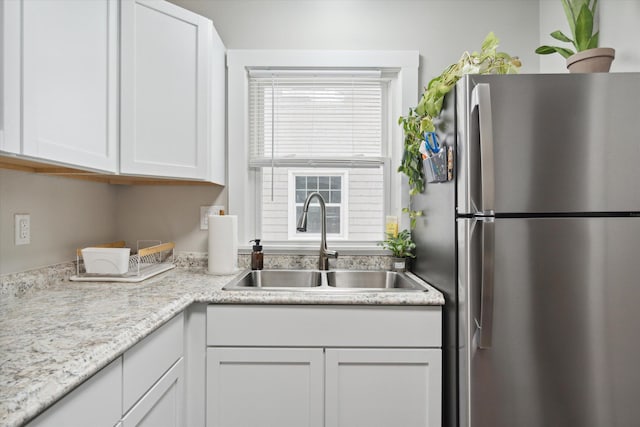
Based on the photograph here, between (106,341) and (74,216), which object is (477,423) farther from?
(74,216)

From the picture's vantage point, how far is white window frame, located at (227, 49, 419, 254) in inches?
76.0

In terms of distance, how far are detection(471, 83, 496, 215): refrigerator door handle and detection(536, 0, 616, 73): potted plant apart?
0.59 metres

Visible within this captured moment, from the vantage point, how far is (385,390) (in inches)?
53.4

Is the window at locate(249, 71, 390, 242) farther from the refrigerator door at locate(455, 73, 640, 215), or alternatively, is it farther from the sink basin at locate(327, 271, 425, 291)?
the refrigerator door at locate(455, 73, 640, 215)

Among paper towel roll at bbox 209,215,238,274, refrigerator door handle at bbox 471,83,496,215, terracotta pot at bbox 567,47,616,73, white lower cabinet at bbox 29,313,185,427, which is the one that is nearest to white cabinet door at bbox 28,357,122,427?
white lower cabinet at bbox 29,313,185,427

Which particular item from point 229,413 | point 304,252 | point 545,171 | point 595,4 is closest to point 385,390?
point 229,413

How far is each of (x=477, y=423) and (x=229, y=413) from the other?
0.95 m

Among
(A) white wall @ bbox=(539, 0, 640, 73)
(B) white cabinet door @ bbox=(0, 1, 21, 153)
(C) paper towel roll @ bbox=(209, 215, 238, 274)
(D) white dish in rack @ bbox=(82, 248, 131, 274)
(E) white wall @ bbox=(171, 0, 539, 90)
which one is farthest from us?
(E) white wall @ bbox=(171, 0, 539, 90)

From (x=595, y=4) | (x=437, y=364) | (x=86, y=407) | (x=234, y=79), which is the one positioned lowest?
(x=437, y=364)

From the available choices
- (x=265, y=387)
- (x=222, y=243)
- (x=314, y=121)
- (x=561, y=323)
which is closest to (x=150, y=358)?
(x=265, y=387)

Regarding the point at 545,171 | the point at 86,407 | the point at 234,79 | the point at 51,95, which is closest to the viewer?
the point at 86,407

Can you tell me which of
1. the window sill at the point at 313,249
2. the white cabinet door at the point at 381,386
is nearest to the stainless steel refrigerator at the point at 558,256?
the white cabinet door at the point at 381,386

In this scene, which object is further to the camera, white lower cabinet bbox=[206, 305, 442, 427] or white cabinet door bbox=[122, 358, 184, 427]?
white lower cabinet bbox=[206, 305, 442, 427]

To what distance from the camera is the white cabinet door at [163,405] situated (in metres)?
0.97
